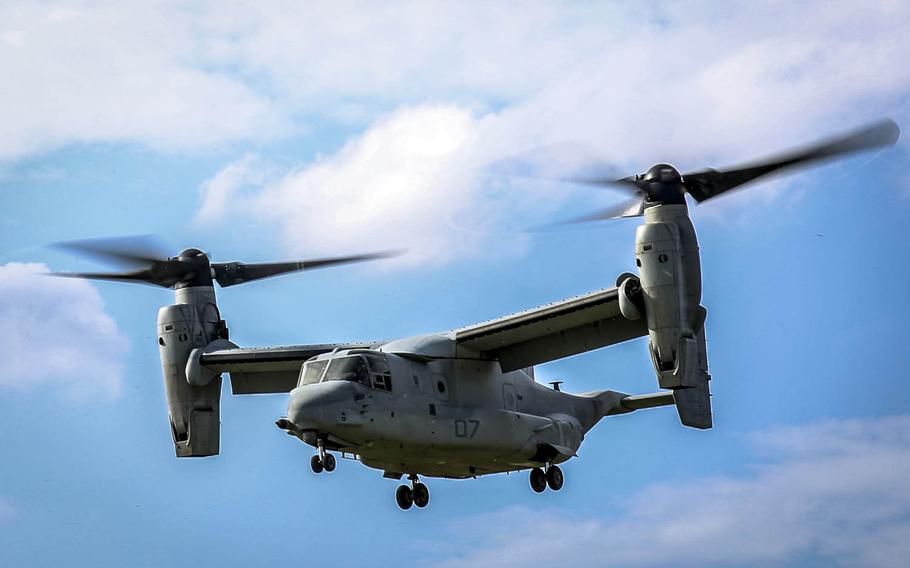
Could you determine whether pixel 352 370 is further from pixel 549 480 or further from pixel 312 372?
pixel 549 480

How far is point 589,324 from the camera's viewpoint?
34.6 m

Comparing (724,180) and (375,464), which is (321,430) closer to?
(375,464)

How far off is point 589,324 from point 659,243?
166 inches

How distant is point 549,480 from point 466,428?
3.08 meters

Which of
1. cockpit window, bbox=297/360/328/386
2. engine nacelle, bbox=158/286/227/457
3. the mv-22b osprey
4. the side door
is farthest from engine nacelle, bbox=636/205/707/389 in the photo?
engine nacelle, bbox=158/286/227/457

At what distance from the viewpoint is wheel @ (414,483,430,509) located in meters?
35.8

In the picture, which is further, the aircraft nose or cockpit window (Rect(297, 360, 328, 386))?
cockpit window (Rect(297, 360, 328, 386))

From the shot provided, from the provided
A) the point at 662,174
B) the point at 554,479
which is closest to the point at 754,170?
the point at 662,174

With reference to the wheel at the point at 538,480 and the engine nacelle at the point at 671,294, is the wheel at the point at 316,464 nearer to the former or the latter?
the wheel at the point at 538,480

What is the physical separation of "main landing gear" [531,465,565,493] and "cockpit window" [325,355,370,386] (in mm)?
5876

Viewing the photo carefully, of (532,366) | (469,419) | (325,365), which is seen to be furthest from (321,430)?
(532,366)

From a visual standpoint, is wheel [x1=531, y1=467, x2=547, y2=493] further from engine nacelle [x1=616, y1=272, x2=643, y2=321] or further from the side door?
engine nacelle [x1=616, y1=272, x2=643, y2=321]

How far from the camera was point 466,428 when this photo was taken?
34469mm

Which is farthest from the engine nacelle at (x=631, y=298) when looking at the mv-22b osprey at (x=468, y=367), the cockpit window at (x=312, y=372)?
the cockpit window at (x=312, y=372)
